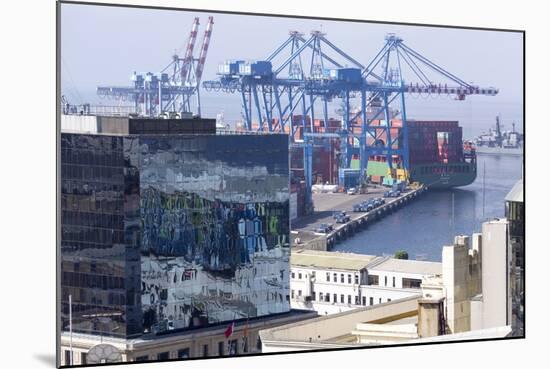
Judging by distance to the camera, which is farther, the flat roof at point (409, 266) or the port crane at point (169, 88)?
the flat roof at point (409, 266)

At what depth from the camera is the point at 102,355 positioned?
1093 centimetres

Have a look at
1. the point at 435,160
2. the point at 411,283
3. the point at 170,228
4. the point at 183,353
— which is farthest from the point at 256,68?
the point at 435,160

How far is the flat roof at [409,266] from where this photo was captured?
15203 mm

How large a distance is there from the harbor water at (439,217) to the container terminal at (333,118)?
0.37 feet

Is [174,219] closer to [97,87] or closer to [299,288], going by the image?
[97,87]

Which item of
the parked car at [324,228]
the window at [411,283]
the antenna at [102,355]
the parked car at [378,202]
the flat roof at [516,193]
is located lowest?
the antenna at [102,355]

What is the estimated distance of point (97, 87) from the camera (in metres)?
12.1

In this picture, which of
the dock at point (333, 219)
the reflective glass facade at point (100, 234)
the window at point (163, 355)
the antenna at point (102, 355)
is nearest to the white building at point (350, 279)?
the dock at point (333, 219)

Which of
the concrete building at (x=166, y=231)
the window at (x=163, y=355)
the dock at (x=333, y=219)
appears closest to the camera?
the concrete building at (x=166, y=231)

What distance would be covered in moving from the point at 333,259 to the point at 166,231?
3808mm

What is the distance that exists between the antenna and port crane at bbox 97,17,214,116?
1778mm

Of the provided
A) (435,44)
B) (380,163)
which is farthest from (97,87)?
(380,163)

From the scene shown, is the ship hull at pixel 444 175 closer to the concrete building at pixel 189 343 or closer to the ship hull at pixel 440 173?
the ship hull at pixel 440 173

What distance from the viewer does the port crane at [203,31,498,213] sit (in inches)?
523
